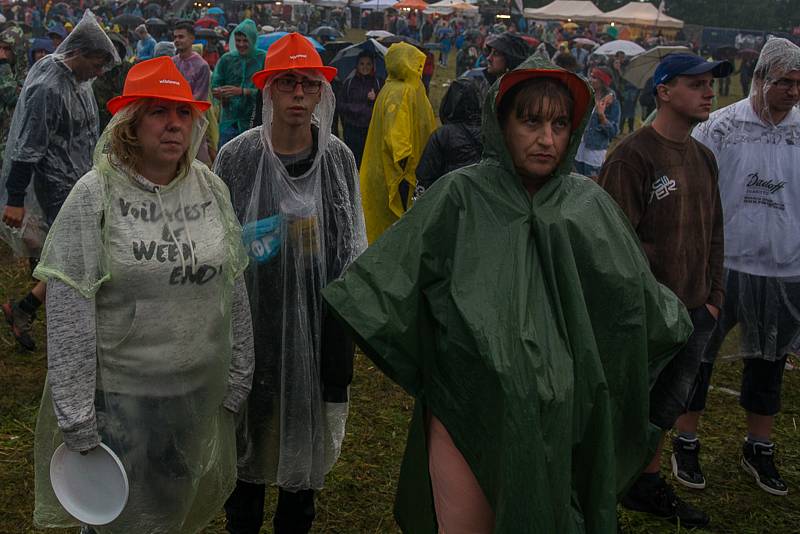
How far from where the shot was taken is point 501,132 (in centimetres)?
246

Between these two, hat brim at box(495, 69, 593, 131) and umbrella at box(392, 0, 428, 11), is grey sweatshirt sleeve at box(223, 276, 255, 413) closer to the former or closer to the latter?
hat brim at box(495, 69, 593, 131)

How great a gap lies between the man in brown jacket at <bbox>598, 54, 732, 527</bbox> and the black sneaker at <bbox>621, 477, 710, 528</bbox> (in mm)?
423

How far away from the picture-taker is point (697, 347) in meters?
3.87

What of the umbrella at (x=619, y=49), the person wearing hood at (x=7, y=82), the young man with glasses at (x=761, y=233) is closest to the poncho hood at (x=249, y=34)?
the person wearing hood at (x=7, y=82)

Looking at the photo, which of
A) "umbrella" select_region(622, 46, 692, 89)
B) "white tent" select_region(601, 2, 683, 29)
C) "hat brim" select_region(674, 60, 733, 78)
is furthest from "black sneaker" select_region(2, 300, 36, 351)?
"white tent" select_region(601, 2, 683, 29)

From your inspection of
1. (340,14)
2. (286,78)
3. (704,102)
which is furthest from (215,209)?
(340,14)

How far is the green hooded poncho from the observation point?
88.8 inches

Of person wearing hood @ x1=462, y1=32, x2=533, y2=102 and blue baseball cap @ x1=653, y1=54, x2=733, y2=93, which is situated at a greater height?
blue baseball cap @ x1=653, y1=54, x2=733, y2=93

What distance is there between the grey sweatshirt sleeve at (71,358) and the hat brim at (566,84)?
1.32 meters

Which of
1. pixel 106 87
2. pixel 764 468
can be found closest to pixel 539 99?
pixel 764 468

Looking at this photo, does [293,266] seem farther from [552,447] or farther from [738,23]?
[738,23]

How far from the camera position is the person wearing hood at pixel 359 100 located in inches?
352

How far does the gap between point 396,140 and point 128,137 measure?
4443 millimetres

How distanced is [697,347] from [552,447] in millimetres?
Answer: 1862
